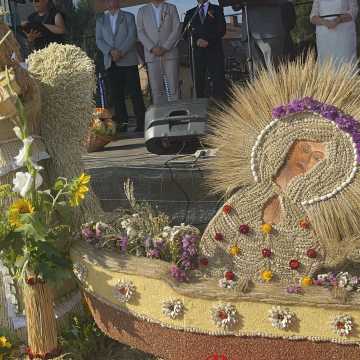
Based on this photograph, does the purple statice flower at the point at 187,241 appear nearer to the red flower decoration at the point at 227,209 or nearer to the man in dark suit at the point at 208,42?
the red flower decoration at the point at 227,209

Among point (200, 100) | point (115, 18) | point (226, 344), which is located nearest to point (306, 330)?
point (226, 344)

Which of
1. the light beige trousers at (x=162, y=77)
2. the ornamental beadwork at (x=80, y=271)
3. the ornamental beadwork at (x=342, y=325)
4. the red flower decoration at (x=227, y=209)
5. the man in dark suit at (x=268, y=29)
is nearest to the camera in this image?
the ornamental beadwork at (x=342, y=325)

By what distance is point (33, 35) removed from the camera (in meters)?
5.03

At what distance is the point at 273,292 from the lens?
5.65 ft

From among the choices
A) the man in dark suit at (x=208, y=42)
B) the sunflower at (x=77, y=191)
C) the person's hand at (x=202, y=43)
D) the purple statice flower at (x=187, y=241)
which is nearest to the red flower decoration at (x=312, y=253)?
the purple statice flower at (x=187, y=241)

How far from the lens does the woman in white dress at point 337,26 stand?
425 cm

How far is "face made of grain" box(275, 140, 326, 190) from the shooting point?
1805 millimetres

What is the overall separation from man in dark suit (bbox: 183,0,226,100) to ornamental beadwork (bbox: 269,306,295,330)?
10.8ft

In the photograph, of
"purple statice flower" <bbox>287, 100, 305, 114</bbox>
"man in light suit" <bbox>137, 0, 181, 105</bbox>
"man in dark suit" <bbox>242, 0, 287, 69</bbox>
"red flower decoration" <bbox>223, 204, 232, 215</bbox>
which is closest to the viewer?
"purple statice flower" <bbox>287, 100, 305, 114</bbox>

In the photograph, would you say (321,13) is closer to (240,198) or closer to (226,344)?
(240,198)

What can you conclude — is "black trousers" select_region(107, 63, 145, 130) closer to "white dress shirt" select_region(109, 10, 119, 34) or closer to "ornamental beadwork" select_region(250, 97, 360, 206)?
"white dress shirt" select_region(109, 10, 119, 34)

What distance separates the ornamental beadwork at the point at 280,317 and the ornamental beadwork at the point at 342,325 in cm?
11

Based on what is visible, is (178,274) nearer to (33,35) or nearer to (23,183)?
(23,183)

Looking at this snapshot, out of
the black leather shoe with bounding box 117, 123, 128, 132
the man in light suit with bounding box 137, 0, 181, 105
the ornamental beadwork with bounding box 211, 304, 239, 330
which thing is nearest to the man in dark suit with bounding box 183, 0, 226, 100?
the man in light suit with bounding box 137, 0, 181, 105
